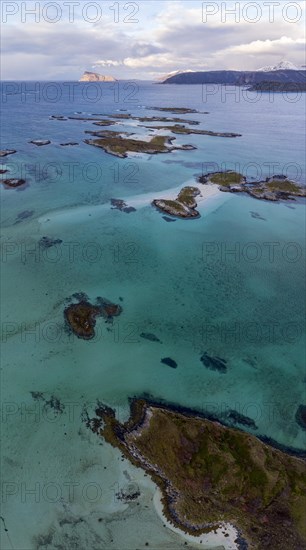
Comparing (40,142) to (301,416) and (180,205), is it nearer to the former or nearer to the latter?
(180,205)

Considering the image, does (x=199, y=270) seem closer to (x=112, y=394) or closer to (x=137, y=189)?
(x=112, y=394)

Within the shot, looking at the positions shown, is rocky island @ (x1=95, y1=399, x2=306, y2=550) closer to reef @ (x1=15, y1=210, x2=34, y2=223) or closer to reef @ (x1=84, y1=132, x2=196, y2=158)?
reef @ (x1=15, y1=210, x2=34, y2=223)

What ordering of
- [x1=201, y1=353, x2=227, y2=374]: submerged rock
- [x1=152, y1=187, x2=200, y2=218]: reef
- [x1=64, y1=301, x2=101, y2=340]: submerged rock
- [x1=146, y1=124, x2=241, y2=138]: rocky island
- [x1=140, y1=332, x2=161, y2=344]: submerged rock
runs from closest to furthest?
[x1=201, y1=353, x2=227, y2=374]: submerged rock
[x1=140, y1=332, x2=161, y2=344]: submerged rock
[x1=64, y1=301, x2=101, y2=340]: submerged rock
[x1=152, y1=187, x2=200, y2=218]: reef
[x1=146, y1=124, x2=241, y2=138]: rocky island

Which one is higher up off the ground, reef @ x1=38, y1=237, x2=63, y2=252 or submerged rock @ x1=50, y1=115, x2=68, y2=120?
submerged rock @ x1=50, y1=115, x2=68, y2=120

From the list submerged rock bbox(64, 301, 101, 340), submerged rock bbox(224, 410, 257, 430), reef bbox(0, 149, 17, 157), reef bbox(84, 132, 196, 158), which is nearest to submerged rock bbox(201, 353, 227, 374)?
submerged rock bbox(224, 410, 257, 430)

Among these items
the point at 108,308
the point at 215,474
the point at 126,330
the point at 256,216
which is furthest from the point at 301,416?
the point at 256,216

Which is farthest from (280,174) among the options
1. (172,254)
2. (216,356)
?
(216,356)

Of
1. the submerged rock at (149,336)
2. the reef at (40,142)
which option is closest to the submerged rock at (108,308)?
the submerged rock at (149,336)
